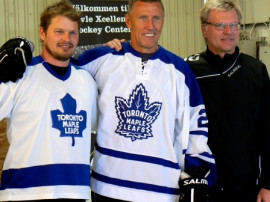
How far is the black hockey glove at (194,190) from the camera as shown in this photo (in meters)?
1.95

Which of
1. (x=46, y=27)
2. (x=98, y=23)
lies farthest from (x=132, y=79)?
(x=98, y=23)

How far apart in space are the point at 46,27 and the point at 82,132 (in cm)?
49

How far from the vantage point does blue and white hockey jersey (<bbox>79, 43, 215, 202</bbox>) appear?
2.00 meters

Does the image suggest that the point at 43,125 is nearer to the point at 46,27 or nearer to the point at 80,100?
the point at 80,100

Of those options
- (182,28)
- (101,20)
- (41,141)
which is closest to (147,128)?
(41,141)

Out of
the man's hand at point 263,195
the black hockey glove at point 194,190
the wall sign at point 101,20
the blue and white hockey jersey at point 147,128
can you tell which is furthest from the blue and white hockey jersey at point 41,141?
the wall sign at point 101,20

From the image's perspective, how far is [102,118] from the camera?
6.78ft

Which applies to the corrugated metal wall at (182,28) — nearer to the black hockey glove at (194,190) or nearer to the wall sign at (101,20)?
the wall sign at (101,20)

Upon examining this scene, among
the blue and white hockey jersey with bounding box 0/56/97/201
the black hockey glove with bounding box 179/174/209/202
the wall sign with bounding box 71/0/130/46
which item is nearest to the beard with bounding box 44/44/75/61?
the blue and white hockey jersey with bounding box 0/56/97/201

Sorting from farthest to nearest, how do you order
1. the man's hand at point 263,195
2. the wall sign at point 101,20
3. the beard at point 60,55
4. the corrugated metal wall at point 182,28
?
the corrugated metal wall at point 182,28, the wall sign at point 101,20, the man's hand at point 263,195, the beard at point 60,55

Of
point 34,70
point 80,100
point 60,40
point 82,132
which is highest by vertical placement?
point 60,40

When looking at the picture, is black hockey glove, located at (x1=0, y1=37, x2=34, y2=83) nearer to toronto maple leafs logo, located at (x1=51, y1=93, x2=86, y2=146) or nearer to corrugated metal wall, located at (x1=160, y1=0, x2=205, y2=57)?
toronto maple leafs logo, located at (x1=51, y1=93, x2=86, y2=146)

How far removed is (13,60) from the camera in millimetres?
1867

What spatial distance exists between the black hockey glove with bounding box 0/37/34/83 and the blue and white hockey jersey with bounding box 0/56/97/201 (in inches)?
Answer: 1.4
